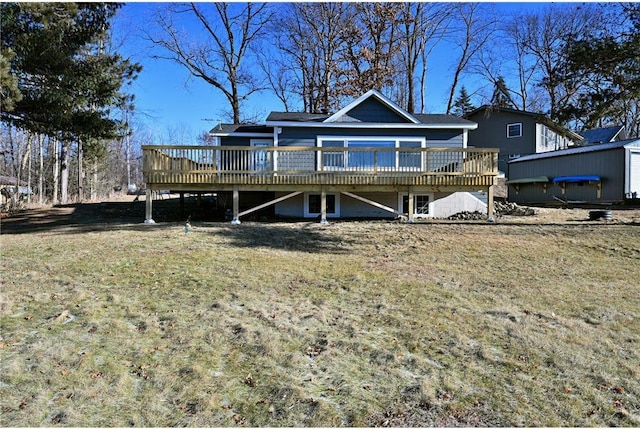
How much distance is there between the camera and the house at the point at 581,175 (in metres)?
17.5

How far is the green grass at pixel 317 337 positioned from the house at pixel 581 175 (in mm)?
11462

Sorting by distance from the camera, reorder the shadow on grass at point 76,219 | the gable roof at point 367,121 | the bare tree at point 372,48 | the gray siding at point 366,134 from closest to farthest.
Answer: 1. the shadow on grass at point 76,219
2. the gable roof at point 367,121
3. the gray siding at point 366,134
4. the bare tree at point 372,48

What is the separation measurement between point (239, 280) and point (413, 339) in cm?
310

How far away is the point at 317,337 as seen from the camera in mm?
4512

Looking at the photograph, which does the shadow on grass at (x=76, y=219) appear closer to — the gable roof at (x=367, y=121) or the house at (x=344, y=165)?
the house at (x=344, y=165)

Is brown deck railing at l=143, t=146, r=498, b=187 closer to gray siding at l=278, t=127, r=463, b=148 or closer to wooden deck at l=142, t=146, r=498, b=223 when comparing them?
wooden deck at l=142, t=146, r=498, b=223

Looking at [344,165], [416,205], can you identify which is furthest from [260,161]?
[416,205]

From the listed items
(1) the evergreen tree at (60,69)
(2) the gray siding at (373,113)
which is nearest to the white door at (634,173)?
(2) the gray siding at (373,113)

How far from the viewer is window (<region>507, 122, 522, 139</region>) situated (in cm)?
2959

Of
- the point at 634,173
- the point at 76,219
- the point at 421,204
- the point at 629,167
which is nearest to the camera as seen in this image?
the point at 76,219

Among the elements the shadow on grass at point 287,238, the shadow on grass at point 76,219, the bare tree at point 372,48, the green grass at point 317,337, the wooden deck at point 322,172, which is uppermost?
the bare tree at point 372,48

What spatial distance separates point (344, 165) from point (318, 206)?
201 centimetres

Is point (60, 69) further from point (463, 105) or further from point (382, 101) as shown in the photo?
point (463, 105)

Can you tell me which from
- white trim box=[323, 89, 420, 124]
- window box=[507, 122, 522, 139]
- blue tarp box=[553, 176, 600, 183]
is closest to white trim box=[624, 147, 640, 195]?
blue tarp box=[553, 176, 600, 183]
